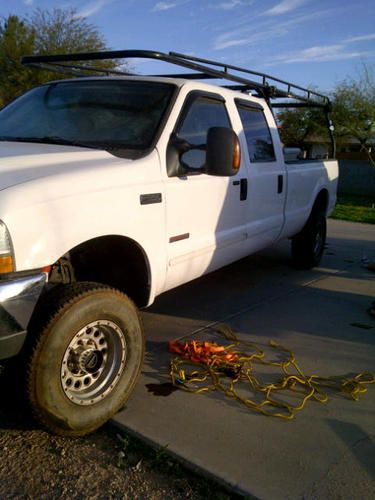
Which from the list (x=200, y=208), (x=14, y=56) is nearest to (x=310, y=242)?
(x=200, y=208)

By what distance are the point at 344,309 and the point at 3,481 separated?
377cm

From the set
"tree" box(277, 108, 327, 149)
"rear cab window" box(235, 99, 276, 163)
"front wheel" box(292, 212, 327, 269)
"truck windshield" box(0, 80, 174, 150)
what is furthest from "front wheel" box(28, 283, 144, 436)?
"tree" box(277, 108, 327, 149)

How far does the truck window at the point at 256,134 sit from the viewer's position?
471 cm

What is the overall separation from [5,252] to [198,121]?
2062 millimetres

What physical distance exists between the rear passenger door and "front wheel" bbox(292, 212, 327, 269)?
1342 mm

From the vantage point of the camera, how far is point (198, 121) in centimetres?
390

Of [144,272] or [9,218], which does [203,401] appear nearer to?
[144,272]

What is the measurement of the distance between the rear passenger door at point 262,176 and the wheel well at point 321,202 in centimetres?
147

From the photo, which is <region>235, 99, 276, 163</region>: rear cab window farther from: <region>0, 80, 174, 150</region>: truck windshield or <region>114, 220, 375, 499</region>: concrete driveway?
<region>114, 220, 375, 499</region>: concrete driveway

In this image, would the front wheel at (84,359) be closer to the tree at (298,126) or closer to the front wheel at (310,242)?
the front wheel at (310,242)

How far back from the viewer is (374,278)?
21.7 feet

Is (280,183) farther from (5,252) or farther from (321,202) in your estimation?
(5,252)

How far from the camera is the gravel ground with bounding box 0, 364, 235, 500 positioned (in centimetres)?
242

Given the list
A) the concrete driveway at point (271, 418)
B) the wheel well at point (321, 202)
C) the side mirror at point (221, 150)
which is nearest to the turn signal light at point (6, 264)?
the concrete driveway at point (271, 418)
